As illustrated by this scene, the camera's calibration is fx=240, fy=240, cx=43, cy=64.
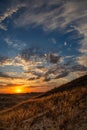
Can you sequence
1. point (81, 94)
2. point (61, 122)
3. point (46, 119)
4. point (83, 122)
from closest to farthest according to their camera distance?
point (83, 122)
point (61, 122)
point (46, 119)
point (81, 94)

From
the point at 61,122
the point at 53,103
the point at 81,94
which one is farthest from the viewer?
the point at 53,103

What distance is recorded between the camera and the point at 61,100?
21516 mm

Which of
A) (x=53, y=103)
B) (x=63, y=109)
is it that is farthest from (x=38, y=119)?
(x=53, y=103)

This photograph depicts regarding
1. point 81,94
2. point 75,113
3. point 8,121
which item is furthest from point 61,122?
point 8,121

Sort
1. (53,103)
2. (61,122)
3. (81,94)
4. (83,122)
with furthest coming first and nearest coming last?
(53,103) < (81,94) < (61,122) < (83,122)

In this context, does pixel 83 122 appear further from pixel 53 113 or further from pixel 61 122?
pixel 53 113

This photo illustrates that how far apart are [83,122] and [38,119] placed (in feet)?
13.8

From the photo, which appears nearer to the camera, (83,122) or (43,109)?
(83,122)

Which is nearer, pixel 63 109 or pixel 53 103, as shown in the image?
pixel 63 109

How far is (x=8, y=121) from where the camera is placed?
21.4m

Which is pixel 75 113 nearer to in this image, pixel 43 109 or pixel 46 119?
pixel 46 119

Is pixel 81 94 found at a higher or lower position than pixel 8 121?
higher

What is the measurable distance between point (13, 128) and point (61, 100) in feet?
16.5

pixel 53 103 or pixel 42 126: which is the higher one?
pixel 53 103
